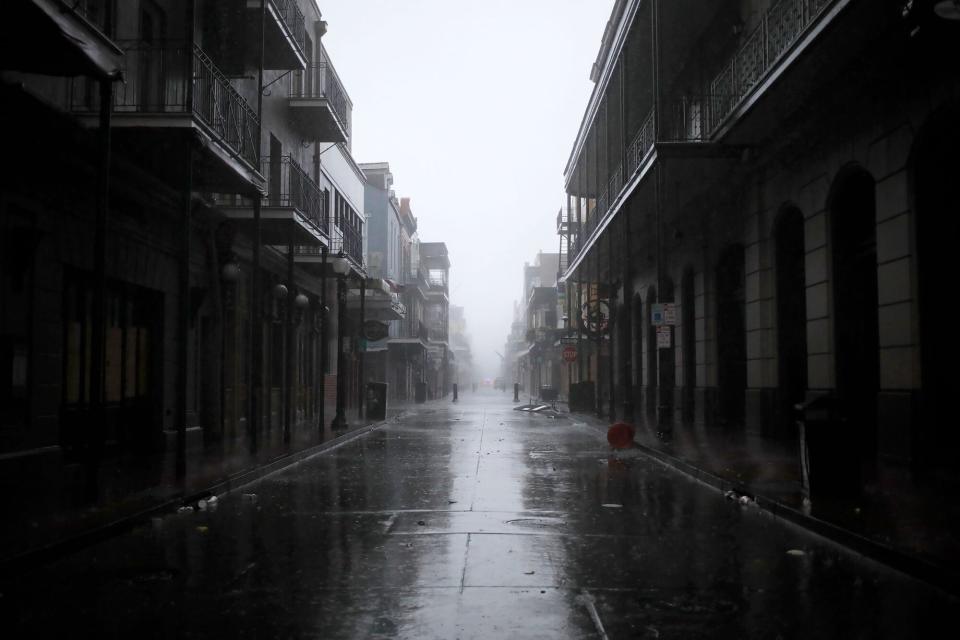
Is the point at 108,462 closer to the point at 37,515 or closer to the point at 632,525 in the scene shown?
the point at 37,515

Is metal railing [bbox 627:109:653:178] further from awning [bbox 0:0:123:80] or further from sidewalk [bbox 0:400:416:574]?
awning [bbox 0:0:123:80]

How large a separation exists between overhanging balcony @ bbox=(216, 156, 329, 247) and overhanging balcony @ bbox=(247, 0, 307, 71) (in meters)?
2.15

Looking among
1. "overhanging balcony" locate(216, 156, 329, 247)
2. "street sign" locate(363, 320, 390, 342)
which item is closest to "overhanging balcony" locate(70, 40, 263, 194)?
"overhanging balcony" locate(216, 156, 329, 247)

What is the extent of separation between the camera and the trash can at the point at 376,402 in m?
27.4

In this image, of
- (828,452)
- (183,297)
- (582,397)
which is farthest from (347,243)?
(828,452)

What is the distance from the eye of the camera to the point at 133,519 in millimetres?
7949

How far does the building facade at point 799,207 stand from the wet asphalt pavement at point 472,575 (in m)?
2.66

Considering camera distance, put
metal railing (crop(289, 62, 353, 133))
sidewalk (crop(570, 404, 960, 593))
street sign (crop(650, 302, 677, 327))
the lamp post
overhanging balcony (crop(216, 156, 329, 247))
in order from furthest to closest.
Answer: metal railing (crop(289, 62, 353, 133))
the lamp post
overhanging balcony (crop(216, 156, 329, 247))
street sign (crop(650, 302, 677, 327))
sidewalk (crop(570, 404, 960, 593))

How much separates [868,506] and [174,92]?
12343 millimetres

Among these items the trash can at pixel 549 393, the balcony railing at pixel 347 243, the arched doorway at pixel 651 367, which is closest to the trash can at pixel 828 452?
the arched doorway at pixel 651 367

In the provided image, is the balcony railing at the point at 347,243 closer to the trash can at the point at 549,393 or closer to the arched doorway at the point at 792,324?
the arched doorway at the point at 792,324

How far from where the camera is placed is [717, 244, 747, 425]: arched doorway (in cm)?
2097

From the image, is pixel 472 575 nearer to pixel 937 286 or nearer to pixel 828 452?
pixel 828 452

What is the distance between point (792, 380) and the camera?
1736 cm
